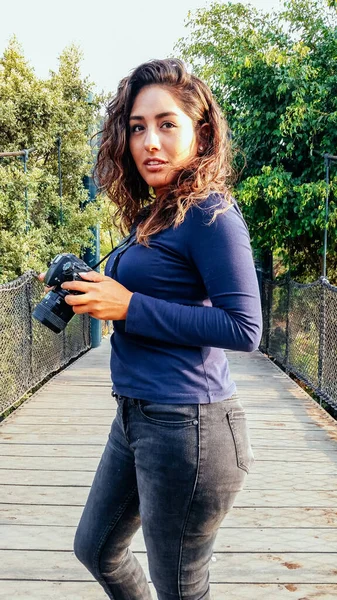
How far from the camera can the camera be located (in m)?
1.45

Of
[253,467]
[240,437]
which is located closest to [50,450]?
[253,467]

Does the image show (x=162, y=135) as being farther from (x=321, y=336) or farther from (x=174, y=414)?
(x=321, y=336)

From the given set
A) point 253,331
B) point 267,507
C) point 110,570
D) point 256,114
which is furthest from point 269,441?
point 256,114

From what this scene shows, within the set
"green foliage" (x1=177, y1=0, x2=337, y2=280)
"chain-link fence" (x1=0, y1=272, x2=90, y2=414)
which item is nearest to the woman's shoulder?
"chain-link fence" (x1=0, y1=272, x2=90, y2=414)

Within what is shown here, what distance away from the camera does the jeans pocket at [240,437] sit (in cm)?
135

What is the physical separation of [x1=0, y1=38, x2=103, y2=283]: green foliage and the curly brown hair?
15.8ft

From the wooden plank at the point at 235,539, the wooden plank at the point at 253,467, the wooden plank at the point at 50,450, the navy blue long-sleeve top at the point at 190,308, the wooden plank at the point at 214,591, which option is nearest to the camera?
the navy blue long-sleeve top at the point at 190,308

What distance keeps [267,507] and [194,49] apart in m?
14.5

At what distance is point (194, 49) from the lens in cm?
1620

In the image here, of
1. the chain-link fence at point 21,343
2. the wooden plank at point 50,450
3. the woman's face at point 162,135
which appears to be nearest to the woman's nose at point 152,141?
the woman's face at point 162,135

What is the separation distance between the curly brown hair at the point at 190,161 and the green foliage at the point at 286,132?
621 cm

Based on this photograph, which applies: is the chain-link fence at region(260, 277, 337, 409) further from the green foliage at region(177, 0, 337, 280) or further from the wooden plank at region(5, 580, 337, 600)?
the wooden plank at region(5, 580, 337, 600)

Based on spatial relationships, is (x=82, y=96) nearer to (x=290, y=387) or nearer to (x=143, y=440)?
(x=290, y=387)

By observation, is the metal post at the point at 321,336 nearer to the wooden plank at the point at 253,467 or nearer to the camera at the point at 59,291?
the wooden plank at the point at 253,467
